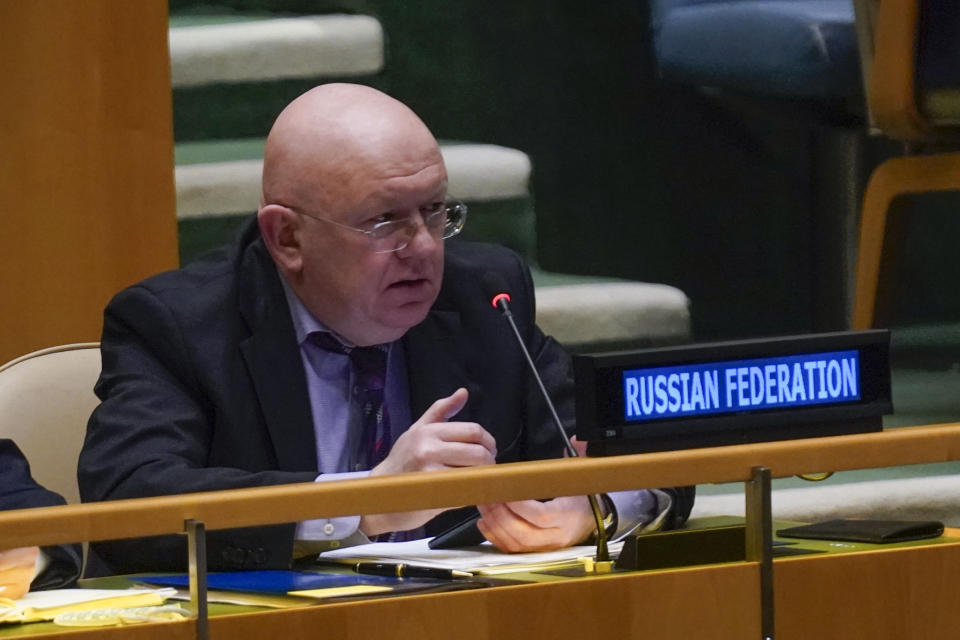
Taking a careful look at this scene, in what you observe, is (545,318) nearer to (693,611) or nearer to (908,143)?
(908,143)

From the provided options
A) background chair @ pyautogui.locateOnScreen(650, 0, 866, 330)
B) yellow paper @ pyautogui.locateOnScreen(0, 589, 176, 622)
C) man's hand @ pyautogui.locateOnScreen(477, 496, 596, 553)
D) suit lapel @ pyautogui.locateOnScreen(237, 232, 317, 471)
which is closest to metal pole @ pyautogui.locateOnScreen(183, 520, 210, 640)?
yellow paper @ pyautogui.locateOnScreen(0, 589, 176, 622)

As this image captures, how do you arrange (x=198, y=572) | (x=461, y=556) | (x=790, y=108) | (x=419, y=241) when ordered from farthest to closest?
(x=790, y=108) < (x=419, y=241) < (x=461, y=556) < (x=198, y=572)

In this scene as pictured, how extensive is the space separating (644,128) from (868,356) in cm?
226

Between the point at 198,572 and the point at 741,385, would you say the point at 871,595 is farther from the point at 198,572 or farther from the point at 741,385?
the point at 198,572

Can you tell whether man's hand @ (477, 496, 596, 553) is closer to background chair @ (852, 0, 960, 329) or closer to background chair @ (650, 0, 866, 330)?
background chair @ (852, 0, 960, 329)

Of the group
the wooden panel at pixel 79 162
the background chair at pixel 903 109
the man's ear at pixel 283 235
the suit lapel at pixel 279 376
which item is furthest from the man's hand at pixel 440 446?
the background chair at pixel 903 109

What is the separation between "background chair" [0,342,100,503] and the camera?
6.54 feet

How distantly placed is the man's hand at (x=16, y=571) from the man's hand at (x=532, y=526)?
0.40 metres

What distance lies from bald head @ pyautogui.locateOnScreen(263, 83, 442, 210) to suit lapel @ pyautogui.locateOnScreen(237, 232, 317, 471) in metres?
0.13

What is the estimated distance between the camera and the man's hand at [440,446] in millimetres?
1620

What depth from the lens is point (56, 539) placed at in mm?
1103

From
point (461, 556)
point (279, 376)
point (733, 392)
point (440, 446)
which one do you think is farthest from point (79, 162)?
point (733, 392)

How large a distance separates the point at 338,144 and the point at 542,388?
→ 1.81 ft

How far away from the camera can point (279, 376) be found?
6.52 feet
